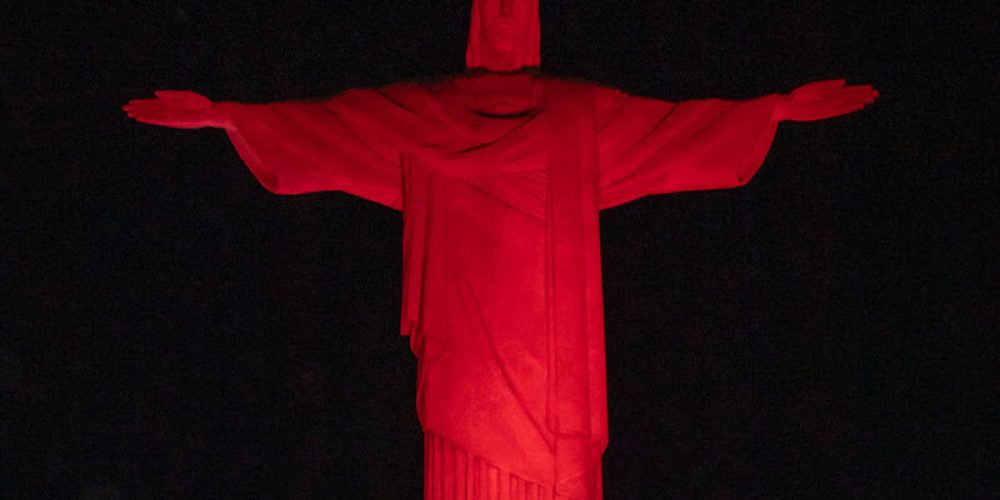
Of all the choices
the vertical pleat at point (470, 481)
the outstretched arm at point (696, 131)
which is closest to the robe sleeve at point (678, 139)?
the outstretched arm at point (696, 131)

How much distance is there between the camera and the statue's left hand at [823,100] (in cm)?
442

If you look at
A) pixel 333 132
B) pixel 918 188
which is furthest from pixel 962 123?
pixel 333 132

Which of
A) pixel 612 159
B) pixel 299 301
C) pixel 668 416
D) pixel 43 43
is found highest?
pixel 43 43

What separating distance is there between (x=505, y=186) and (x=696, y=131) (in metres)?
0.72

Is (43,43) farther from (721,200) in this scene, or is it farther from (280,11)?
(721,200)

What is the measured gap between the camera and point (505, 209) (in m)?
4.44

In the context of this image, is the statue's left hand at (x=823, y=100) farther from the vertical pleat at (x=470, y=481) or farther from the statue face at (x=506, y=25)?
the vertical pleat at (x=470, y=481)

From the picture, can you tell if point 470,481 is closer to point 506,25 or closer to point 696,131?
point 696,131

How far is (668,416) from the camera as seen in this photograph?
577cm

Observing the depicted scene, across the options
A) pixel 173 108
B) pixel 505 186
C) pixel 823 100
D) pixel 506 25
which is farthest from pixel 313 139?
pixel 823 100

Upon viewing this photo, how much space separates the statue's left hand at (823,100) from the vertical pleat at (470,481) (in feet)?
5.00

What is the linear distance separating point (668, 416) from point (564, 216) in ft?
5.74

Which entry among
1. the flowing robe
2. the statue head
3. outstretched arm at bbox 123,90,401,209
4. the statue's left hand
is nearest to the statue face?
the statue head

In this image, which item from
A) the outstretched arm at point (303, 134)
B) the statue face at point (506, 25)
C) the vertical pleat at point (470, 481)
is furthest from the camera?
the statue face at point (506, 25)
